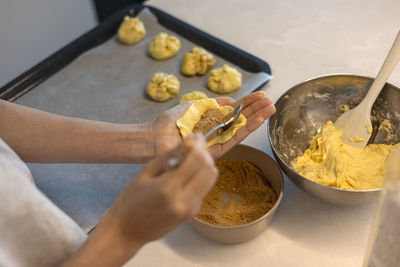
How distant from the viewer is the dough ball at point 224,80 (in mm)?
1526

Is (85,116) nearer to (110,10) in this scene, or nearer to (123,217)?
(123,217)

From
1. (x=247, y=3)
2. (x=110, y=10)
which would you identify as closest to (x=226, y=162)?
(x=247, y=3)

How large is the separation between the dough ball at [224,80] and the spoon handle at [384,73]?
21.4 inches

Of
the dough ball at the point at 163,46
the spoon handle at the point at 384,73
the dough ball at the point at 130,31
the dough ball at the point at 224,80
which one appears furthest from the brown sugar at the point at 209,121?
the dough ball at the point at 130,31

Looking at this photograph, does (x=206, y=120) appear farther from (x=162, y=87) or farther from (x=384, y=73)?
(x=384, y=73)

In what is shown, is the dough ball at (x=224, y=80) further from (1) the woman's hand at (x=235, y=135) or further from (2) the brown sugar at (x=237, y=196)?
(2) the brown sugar at (x=237, y=196)

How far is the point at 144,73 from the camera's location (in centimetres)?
173

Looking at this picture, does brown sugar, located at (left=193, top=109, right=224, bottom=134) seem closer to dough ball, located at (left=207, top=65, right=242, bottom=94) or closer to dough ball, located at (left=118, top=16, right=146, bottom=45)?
dough ball, located at (left=207, top=65, right=242, bottom=94)

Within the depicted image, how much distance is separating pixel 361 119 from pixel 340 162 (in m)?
0.18

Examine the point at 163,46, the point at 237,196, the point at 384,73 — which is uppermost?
the point at 384,73

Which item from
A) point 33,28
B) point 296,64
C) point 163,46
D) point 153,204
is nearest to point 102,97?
point 163,46

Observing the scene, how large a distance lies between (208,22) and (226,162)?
96 cm

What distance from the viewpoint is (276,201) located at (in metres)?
1.03

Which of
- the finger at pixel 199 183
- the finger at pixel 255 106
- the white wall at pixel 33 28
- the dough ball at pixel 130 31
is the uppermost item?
the finger at pixel 199 183
